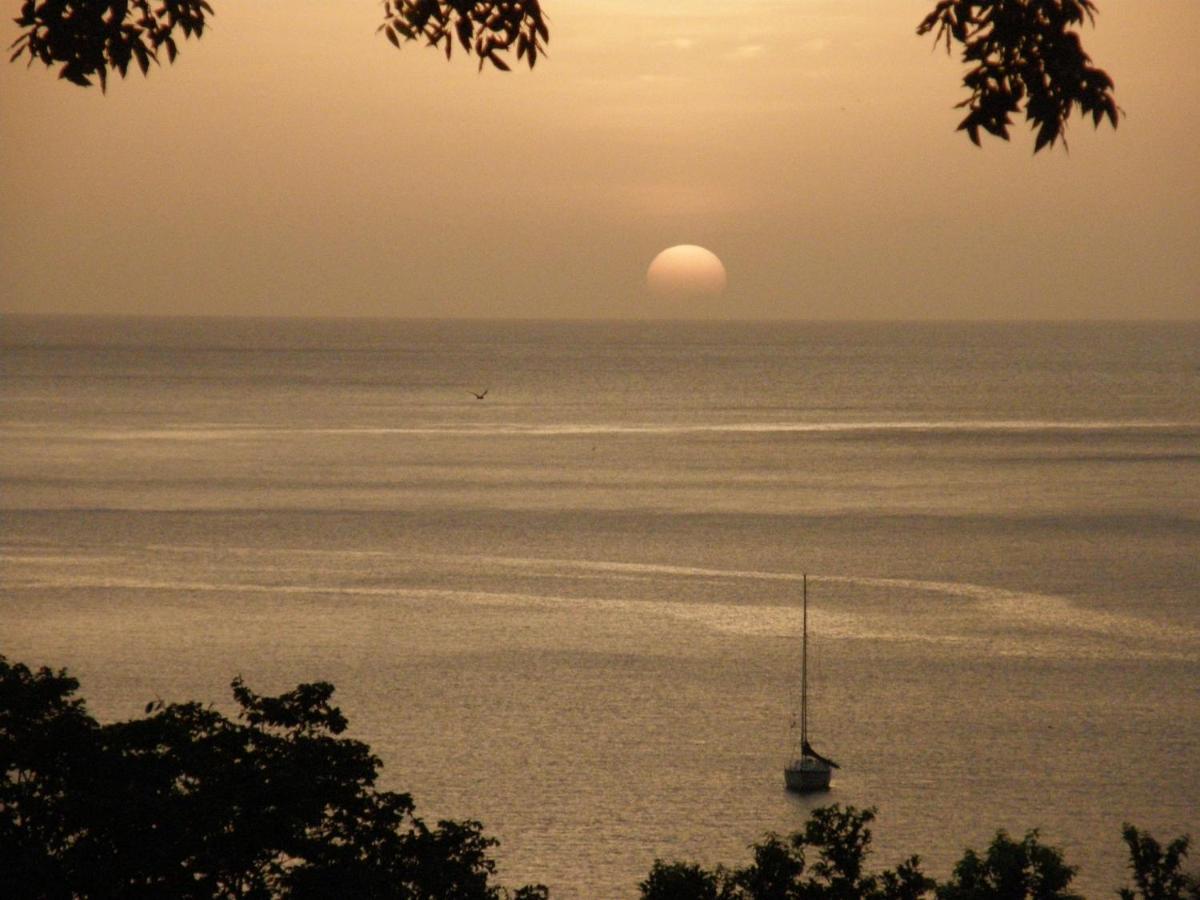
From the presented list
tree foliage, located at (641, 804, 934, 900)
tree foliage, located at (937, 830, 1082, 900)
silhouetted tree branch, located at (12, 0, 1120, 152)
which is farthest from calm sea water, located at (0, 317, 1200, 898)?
silhouetted tree branch, located at (12, 0, 1120, 152)

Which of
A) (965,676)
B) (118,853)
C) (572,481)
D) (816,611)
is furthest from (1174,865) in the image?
(572,481)

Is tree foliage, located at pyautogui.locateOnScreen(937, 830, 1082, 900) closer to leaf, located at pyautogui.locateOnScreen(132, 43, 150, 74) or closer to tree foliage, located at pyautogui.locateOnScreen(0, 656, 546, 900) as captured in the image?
tree foliage, located at pyautogui.locateOnScreen(0, 656, 546, 900)

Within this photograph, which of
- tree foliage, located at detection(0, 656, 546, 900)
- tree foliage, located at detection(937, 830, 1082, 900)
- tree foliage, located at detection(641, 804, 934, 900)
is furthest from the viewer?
tree foliage, located at detection(937, 830, 1082, 900)

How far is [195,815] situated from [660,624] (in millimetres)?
51256

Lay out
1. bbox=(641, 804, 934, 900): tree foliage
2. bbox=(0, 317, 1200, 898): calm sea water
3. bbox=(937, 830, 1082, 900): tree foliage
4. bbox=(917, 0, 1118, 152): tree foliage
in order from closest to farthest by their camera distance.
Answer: bbox=(917, 0, 1118, 152): tree foliage < bbox=(641, 804, 934, 900): tree foliage < bbox=(937, 830, 1082, 900): tree foliage < bbox=(0, 317, 1200, 898): calm sea water

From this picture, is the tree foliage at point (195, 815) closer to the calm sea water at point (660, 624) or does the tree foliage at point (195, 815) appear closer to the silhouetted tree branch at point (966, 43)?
the silhouetted tree branch at point (966, 43)

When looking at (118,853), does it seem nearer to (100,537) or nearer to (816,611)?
(816,611)

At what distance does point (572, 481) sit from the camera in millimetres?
114938

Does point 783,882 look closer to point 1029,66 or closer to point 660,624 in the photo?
point 1029,66

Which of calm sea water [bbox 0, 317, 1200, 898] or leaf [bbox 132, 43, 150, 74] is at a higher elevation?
leaf [bbox 132, 43, 150, 74]

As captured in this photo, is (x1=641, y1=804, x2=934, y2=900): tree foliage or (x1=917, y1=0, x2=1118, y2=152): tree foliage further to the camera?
(x1=641, y1=804, x2=934, y2=900): tree foliage

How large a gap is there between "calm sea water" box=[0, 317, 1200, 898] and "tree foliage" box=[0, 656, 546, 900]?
2193 cm

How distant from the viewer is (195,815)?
52.9 feet

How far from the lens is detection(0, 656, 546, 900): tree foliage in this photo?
15531 mm
